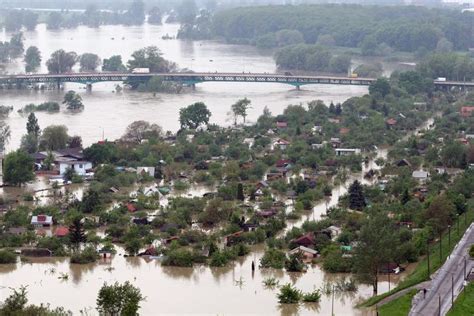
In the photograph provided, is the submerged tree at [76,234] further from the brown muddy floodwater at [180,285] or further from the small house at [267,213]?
the small house at [267,213]

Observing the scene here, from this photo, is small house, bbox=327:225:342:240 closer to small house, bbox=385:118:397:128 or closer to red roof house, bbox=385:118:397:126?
small house, bbox=385:118:397:128

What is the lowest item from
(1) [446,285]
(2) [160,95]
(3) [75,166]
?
(2) [160,95]

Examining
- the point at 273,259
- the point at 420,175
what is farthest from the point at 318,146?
the point at 273,259

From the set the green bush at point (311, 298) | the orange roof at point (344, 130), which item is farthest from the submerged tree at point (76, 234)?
the orange roof at point (344, 130)

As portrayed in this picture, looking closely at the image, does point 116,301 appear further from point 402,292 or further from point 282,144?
point 282,144

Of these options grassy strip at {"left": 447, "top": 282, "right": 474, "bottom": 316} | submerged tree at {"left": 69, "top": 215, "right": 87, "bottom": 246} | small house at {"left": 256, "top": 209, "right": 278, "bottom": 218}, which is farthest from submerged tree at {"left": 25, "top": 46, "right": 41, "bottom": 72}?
grassy strip at {"left": 447, "top": 282, "right": 474, "bottom": 316}

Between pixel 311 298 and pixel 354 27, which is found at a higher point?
pixel 354 27
